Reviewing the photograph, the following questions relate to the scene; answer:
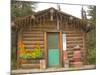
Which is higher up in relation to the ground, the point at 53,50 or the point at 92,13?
the point at 92,13

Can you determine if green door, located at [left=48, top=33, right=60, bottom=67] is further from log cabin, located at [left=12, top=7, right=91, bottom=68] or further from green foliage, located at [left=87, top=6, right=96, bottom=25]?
green foliage, located at [left=87, top=6, right=96, bottom=25]

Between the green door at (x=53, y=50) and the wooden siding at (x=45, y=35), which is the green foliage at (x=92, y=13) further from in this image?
the green door at (x=53, y=50)

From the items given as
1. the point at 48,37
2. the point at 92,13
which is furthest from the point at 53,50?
the point at 92,13

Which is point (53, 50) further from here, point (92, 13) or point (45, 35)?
point (92, 13)

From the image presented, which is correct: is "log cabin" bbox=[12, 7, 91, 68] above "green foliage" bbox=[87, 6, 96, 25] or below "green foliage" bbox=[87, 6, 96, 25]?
below

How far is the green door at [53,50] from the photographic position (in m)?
1.21

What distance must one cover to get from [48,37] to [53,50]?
0.23 ft

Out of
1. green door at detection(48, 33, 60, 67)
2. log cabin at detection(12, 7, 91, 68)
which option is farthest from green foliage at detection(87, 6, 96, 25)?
green door at detection(48, 33, 60, 67)

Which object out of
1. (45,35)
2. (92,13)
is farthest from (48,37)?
(92,13)

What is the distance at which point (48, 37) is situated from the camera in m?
1.21

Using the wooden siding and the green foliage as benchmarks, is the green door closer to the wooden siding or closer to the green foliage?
the wooden siding

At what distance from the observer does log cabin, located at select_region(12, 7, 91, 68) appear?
1.19m

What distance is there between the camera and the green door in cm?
121

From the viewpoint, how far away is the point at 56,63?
122 cm
